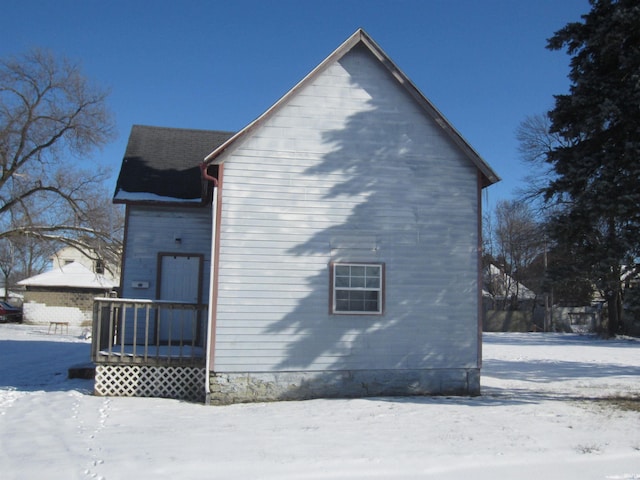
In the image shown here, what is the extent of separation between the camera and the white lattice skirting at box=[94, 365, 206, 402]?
11039 millimetres

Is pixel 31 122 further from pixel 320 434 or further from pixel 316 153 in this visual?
pixel 320 434

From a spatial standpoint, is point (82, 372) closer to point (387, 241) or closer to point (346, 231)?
point (346, 231)

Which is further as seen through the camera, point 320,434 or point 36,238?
point 36,238

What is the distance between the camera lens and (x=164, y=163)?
14586 millimetres

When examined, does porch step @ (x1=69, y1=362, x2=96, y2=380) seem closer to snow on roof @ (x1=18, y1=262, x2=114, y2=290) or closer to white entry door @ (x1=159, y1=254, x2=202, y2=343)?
white entry door @ (x1=159, y1=254, x2=202, y2=343)

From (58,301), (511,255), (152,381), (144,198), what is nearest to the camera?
(152,381)

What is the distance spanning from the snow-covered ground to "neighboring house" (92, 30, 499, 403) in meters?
0.71

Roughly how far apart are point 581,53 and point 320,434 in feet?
30.0

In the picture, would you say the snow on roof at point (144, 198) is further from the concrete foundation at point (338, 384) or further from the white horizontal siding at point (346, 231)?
the concrete foundation at point (338, 384)

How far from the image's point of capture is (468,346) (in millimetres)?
11594

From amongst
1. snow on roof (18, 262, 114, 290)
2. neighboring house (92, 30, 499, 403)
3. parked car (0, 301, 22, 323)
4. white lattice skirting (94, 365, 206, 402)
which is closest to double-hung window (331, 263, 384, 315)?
neighboring house (92, 30, 499, 403)

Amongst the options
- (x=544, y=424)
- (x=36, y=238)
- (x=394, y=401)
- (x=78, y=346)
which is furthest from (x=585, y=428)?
(x=36, y=238)

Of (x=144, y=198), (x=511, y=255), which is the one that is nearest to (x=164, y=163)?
(x=144, y=198)

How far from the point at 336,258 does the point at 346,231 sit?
577 mm
